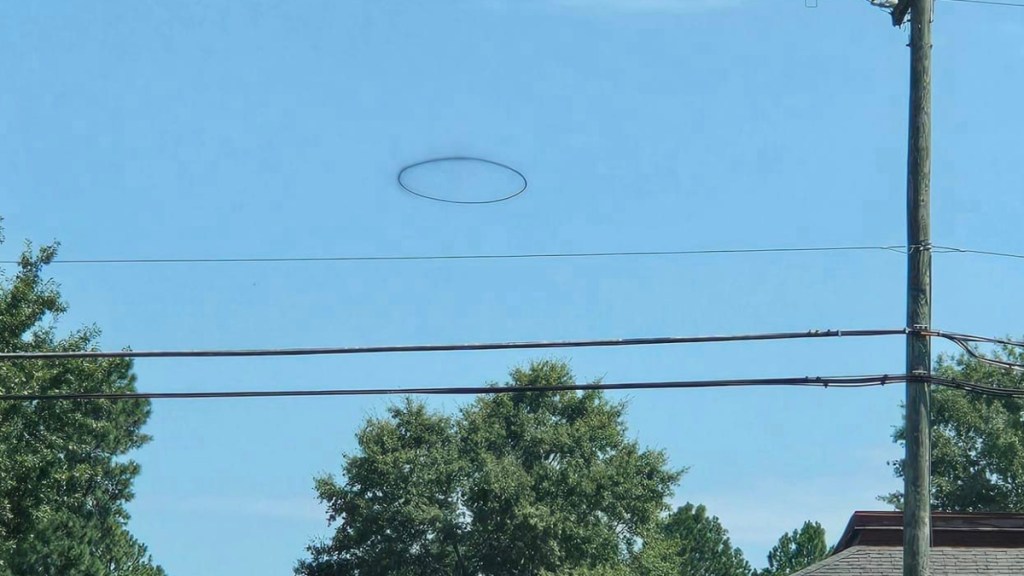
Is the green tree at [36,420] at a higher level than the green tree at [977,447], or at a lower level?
lower

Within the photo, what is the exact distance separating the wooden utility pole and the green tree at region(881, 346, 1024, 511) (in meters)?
47.6

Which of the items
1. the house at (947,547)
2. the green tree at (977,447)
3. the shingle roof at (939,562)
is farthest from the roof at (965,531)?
the green tree at (977,447)

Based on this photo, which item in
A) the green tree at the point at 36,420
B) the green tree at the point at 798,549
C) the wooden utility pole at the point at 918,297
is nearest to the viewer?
the wooden utility pole at the point at 918,297

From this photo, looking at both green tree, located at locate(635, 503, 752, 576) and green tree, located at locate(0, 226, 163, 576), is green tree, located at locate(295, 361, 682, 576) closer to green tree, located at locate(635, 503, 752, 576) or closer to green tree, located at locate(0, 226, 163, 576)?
green tree, located at locate(0, 226, 163, 576)

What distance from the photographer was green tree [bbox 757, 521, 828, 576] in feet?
387

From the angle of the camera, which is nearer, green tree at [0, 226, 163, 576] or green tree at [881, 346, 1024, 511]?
green tree at [0, 226, 163, 576]

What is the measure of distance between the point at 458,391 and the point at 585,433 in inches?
1594

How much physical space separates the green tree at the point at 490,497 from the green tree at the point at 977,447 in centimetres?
1411

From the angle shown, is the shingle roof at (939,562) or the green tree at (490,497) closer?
the shingle roof at (939,562)

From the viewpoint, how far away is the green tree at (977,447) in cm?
5728

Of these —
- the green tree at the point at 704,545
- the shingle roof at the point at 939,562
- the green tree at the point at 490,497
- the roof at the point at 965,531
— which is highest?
the green tree at the point at 704,545

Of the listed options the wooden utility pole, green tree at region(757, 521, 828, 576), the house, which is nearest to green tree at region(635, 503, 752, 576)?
green tree at region(757, 521, 828, 576)

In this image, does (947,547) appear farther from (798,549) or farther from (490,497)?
(798,549)

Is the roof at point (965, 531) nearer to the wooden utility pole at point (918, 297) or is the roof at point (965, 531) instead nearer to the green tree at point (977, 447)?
the wooden utility pole at point (918, 297)
